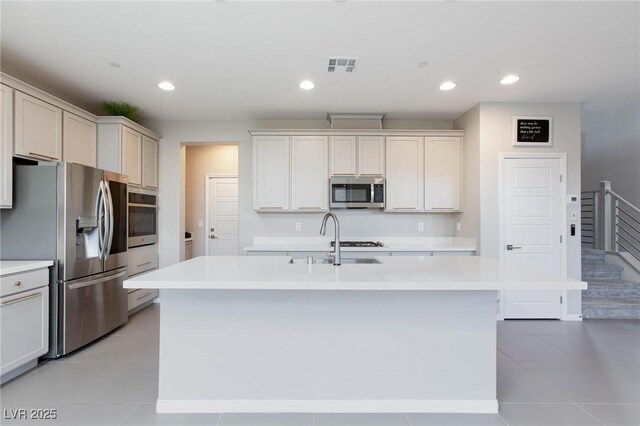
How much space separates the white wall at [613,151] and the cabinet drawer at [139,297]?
25.3 feet

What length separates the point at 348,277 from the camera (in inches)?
73.1

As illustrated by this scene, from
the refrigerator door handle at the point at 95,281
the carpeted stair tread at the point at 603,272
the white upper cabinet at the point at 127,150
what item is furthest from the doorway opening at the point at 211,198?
the carpeted stair tread at the point at 603,272

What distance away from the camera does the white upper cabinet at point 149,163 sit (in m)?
4.24

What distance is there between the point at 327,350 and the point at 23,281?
7.91 feet

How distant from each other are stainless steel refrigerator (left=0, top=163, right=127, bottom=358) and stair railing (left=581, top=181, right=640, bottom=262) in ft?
22.9

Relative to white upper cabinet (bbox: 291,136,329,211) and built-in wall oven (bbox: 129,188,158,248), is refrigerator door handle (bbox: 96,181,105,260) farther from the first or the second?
white upper cabinet (bbox: 291,136,329,211)

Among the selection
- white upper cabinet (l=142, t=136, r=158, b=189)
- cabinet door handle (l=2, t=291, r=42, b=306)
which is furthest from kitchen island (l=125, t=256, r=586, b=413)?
white upper cabinet (l=142, t=136, r=158, b=189)

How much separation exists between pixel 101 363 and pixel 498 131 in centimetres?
475

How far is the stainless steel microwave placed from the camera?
4195mm

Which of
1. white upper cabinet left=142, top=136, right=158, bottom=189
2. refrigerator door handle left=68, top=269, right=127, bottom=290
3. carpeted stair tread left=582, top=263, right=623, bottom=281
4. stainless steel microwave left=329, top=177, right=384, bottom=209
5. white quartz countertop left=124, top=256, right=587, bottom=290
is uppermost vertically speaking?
white upper cabinet left=142, top=136, right=158, bottom=189

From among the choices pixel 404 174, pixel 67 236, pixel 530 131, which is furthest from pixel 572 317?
pixel 67 236

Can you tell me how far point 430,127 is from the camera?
465 centimetres

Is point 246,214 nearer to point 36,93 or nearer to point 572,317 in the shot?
point 36,93

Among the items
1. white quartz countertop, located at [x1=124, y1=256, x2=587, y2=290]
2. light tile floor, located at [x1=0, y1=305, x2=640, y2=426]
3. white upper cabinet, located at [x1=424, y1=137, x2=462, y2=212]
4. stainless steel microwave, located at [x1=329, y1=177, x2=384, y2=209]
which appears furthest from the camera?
white upper cabinet, located at [x1=424, y1=137, x2=462, y2=212]
